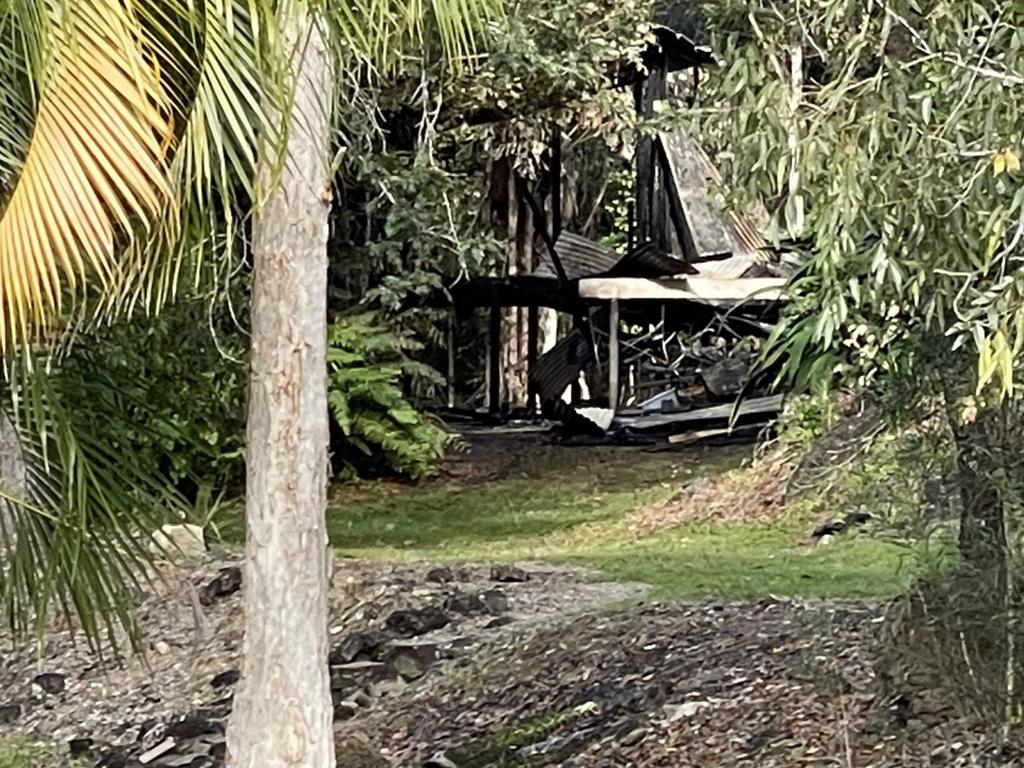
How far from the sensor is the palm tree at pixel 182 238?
13.5 feet

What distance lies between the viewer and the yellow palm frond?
405 centimetres

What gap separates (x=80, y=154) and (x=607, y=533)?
390 inches

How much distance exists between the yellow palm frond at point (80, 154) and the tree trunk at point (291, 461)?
188 cm

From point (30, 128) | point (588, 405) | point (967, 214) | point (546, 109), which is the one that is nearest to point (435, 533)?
point (546, 109)

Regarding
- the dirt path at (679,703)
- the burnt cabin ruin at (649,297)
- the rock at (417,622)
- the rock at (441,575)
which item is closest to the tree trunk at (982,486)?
the dirt path at (679,703)

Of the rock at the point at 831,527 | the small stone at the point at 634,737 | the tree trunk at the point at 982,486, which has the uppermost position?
the tree trunk at the point at 982,486

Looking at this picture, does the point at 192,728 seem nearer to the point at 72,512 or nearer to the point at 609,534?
the point at 72,512

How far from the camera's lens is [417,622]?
10.4 m

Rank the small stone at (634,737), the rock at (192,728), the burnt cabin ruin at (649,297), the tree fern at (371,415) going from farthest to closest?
the burnt cabin ruin at (649,297), the tree fern at (371,415), the rock at (192,728), the small stone at (634,737)

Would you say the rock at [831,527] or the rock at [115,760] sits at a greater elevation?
the rock at [831,527]

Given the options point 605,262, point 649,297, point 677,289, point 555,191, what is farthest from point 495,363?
point 677,289

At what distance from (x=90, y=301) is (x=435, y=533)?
9.05m

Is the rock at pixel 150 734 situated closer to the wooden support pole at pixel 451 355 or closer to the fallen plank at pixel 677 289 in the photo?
the fallen plank at pixel 677 289

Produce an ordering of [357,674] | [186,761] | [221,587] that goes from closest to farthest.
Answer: [186,761] < [357,674] < [221,587]
